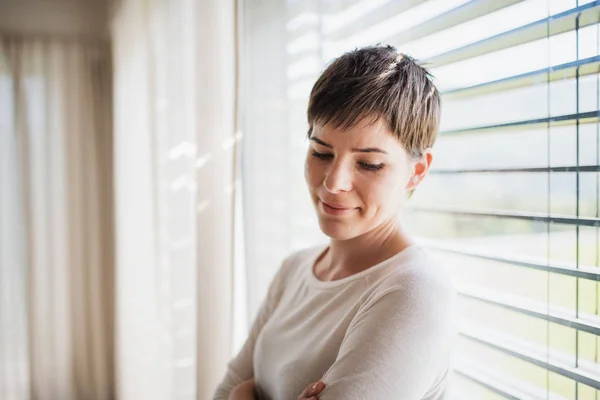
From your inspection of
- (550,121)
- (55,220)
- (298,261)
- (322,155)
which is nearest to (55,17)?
(55,220)

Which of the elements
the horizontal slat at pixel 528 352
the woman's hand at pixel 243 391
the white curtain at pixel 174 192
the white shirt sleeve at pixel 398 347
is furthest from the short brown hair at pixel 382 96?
the white curtain at pixel 174 192

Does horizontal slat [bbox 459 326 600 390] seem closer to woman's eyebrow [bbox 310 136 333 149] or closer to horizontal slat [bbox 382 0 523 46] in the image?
woman's eyebrow [bbox 310 136 333 149]

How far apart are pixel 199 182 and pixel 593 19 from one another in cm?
125

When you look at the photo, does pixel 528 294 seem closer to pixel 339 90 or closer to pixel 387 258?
pixel 387 258

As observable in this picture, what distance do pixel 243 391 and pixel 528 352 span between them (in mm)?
538

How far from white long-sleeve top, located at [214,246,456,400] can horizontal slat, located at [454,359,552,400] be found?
0.68 ft

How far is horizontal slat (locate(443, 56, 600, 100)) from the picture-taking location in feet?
2.61

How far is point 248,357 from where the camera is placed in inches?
47.2

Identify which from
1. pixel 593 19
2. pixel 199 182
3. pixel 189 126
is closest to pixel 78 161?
pixel 189 126

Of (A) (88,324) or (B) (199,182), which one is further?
(A) (88,324)

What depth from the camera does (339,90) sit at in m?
0.89

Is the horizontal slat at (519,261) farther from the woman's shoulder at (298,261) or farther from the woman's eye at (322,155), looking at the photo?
the woman's eye at (322,155)

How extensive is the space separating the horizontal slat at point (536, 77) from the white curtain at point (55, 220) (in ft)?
9.31

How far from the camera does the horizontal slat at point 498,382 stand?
3.16 feet
